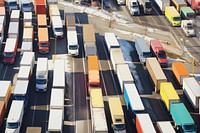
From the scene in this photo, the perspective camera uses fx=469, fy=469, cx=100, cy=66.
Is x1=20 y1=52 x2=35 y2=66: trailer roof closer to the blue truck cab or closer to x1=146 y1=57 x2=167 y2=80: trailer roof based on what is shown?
x1=146 y1=57 x2=167 y2=80: trailer roof

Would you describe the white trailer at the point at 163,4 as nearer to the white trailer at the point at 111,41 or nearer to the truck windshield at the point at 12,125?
the white trailer at the point at 111,41

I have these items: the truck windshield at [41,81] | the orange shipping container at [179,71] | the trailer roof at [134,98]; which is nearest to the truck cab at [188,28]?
the orange shipping container at [179,71]

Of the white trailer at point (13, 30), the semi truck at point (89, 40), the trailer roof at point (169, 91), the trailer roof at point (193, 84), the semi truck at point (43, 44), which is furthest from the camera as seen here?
the white trailer at point (13, 30)

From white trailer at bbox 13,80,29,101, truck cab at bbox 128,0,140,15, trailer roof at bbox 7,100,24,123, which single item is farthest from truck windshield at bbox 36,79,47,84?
truck cab at bbox 128,0,140,15

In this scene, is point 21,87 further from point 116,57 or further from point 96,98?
point 116,57

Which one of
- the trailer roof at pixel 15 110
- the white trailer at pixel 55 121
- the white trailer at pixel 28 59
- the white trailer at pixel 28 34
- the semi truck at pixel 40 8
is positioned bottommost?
the white trailer at pixel 55 121

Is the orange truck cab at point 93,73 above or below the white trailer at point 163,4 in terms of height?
below
